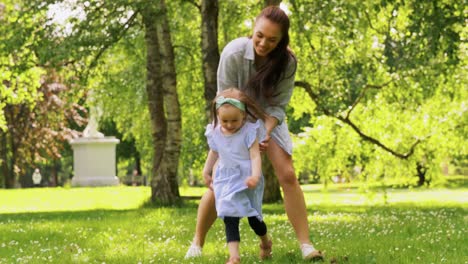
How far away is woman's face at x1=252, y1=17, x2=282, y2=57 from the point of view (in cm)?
630

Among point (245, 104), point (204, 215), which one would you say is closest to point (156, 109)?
point (204, 215)

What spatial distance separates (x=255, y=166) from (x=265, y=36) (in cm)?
97

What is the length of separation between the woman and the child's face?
0.34 metres

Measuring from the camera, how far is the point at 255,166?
6.13 m

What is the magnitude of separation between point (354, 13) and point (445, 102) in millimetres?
8582

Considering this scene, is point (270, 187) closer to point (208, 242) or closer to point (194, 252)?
point (208, 242)

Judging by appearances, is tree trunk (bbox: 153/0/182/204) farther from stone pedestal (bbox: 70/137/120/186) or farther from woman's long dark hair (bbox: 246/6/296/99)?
stone pedestal (bbox: 70/137/120/186)

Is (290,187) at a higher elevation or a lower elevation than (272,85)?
lower

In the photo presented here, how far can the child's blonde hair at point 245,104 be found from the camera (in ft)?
20.5

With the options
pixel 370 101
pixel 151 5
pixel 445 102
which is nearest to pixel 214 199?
pixel 151 5

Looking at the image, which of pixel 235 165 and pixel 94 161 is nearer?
pixel 235 165

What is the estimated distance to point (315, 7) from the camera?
16797 mm

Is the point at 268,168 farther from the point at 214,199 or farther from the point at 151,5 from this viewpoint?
the point at 214,199

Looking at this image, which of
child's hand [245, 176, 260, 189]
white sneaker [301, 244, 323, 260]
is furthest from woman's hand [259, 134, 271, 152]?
white sneaker [301, 244, 323, 260]
